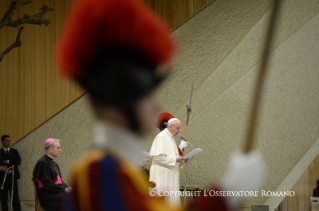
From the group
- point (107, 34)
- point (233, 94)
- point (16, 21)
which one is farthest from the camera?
point (233, 94)

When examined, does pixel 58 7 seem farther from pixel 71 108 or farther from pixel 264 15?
pixel 264 15

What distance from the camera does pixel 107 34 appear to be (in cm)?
108

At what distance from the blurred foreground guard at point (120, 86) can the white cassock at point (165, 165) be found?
5731 millimetres

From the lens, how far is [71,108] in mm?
9547

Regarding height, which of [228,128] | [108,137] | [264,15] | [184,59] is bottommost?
[108,137]

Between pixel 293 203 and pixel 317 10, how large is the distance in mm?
3757

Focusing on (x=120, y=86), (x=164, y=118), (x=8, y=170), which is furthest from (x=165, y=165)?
(x=120, y=86)

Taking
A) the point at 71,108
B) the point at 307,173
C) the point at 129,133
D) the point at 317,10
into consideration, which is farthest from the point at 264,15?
the point at 129,133

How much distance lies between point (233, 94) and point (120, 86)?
799 centimetres

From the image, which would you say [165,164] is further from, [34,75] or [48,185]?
[34,75]

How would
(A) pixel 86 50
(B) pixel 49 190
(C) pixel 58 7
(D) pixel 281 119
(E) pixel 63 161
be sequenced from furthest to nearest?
(C) pixel 58 7, (E) pixel 63 161, (D) pixel 281 119, (B) pixel 49 190, (A) pixel 86 50

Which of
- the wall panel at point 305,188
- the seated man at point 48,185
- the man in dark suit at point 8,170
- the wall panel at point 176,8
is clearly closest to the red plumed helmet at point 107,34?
the seated man at point 48,185

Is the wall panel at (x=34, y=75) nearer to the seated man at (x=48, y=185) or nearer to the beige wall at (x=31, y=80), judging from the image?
the beige wall at (x=31, y=80)

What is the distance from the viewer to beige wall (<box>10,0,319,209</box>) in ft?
28.1
